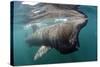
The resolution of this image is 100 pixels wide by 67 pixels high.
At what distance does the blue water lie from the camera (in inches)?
63.0

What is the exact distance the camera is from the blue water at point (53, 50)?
160 centimetres

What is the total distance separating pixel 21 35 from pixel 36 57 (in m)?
0.25

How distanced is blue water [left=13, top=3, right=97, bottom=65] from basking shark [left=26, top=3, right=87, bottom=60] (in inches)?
1.6

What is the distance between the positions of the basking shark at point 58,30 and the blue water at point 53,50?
41mm

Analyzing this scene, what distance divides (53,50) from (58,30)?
197 millimetres

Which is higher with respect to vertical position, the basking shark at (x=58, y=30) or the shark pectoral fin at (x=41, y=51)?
the basking shark at (x=58, y=30)

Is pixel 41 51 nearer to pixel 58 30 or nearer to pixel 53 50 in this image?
pixel 53 50

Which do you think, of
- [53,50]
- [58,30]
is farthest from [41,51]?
[58,30]

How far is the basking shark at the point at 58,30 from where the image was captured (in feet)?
5.47

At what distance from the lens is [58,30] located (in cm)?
172

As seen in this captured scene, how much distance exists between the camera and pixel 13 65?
159 cm

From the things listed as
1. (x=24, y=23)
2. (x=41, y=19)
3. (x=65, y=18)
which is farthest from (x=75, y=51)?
(x=24, y=23)

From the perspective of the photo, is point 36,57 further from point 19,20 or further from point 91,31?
point 91,31

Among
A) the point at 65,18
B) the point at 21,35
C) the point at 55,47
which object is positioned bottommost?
the point at 55,47
